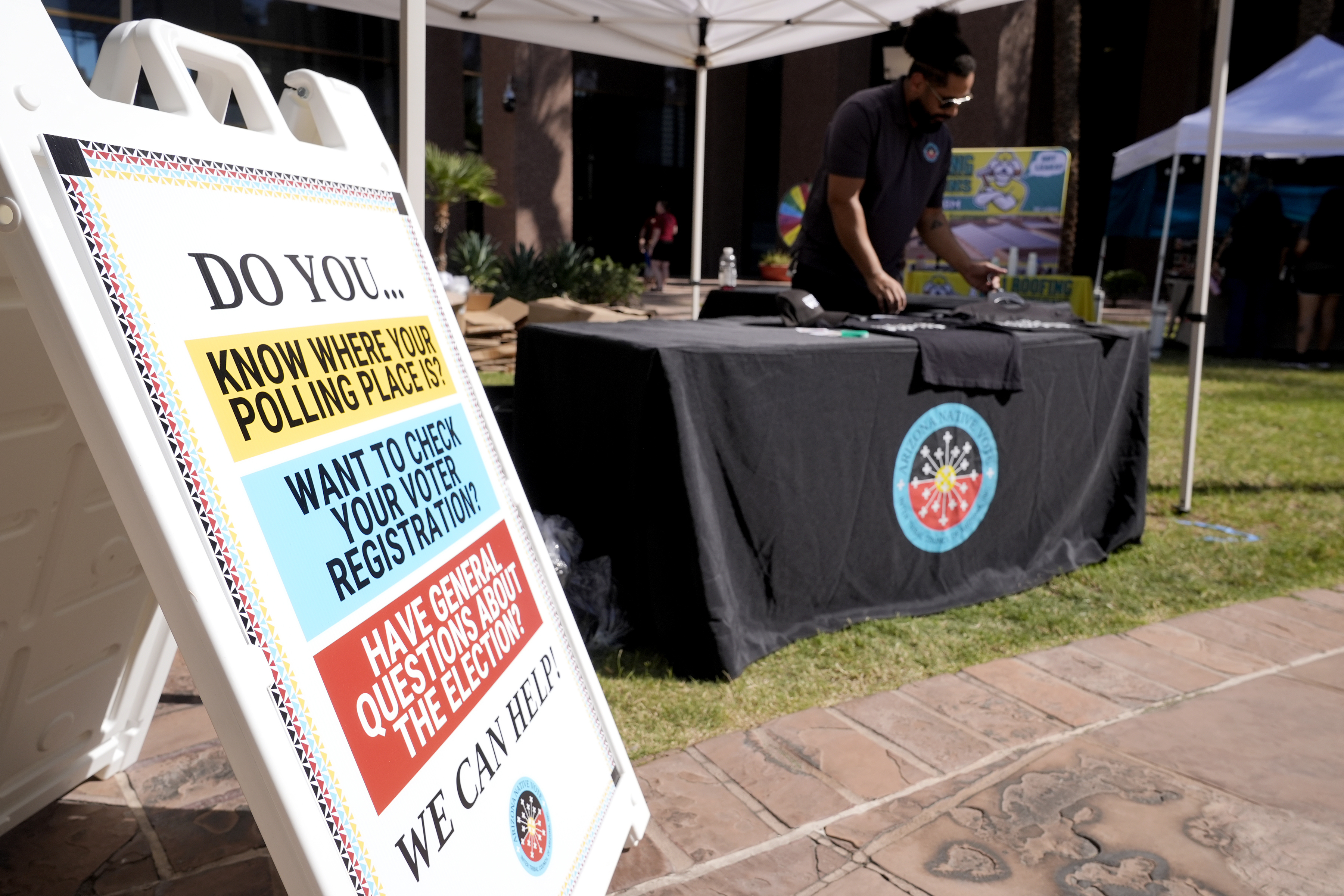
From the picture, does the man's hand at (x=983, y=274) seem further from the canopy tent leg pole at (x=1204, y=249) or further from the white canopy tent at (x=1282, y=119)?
the white canopy tent at (x=1282, y=119)

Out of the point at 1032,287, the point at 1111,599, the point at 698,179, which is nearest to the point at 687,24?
the point at 698,179

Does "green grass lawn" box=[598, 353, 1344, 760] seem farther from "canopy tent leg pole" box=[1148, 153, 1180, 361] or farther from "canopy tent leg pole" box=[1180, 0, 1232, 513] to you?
"canopy tent leg pole" box=[1148, 153, 1180, 361]

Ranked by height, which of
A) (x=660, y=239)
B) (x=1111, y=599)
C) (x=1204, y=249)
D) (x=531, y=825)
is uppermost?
(x=660, y=239)

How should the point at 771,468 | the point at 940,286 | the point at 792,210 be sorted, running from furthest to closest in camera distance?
the point at 792,210 → the point at 940,286 → the point at 771,468

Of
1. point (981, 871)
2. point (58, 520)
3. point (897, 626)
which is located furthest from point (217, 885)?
point (897, 626)

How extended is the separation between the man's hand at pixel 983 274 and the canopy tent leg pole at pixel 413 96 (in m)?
2.29

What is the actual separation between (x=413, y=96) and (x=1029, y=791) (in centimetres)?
228

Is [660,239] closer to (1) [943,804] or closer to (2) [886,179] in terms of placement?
(2) [886,179]

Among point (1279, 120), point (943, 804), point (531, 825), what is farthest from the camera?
point (1279, 120)

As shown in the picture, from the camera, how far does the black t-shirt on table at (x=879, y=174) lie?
3.58m

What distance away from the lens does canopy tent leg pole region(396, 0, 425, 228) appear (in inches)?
99.4

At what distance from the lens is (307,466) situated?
1233 mm

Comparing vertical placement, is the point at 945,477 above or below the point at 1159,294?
below

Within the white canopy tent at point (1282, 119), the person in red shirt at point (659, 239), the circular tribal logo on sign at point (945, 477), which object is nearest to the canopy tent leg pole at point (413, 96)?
the circular tribal logo on sign at point (945, 477)
